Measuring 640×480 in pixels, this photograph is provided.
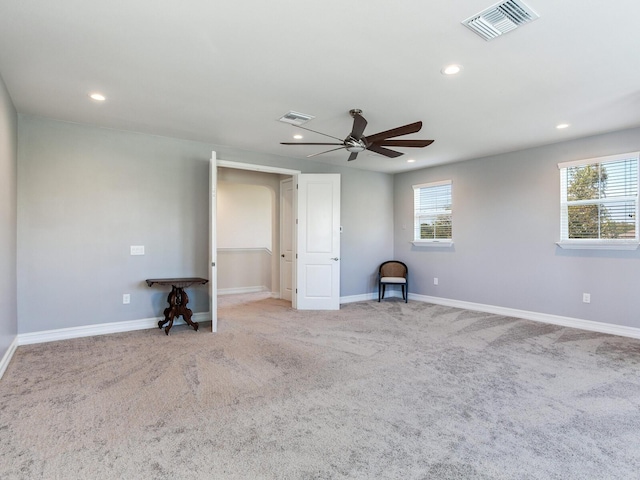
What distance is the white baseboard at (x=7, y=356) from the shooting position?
3.06 m

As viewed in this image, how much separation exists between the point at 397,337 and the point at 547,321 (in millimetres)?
2433

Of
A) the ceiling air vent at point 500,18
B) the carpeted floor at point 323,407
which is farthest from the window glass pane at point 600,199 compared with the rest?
the ceiling air vent at point 500,18

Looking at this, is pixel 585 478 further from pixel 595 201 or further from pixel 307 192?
pixel 307 192

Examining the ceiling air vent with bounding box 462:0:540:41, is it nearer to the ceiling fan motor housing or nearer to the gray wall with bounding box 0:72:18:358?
the ceiling fan motor housing

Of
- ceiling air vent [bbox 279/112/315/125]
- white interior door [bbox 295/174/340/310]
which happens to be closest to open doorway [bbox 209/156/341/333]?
white interior door [bbox 295/174/340/310]

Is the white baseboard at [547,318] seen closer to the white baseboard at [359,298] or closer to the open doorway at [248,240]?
the white baseboard at [359,298]

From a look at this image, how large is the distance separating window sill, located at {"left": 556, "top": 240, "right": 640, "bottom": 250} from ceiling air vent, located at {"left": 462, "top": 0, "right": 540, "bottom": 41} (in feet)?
11.6

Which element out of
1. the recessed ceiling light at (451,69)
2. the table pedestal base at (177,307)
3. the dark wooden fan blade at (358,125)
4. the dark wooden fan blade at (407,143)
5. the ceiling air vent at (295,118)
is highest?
the ceiling air vent at (295,118)

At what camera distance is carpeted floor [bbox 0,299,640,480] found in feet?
6.16

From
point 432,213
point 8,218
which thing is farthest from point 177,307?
point 432,213

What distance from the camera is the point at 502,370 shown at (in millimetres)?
3230

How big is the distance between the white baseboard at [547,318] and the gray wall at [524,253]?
0.06 meters

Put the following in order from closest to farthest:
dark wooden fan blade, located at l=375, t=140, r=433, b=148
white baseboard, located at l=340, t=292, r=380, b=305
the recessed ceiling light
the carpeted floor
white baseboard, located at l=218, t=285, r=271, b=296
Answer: the carpeted floor < the recessed ceiling light < dark wooden fan blade, located at l=375, t=140, r=433, b=148 < white baseboard, located at l=340, t=292, r=380, b=305 < white baseboard, located at l=218, t=285, r=271, b=296

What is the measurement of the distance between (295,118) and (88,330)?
11.7 feet
